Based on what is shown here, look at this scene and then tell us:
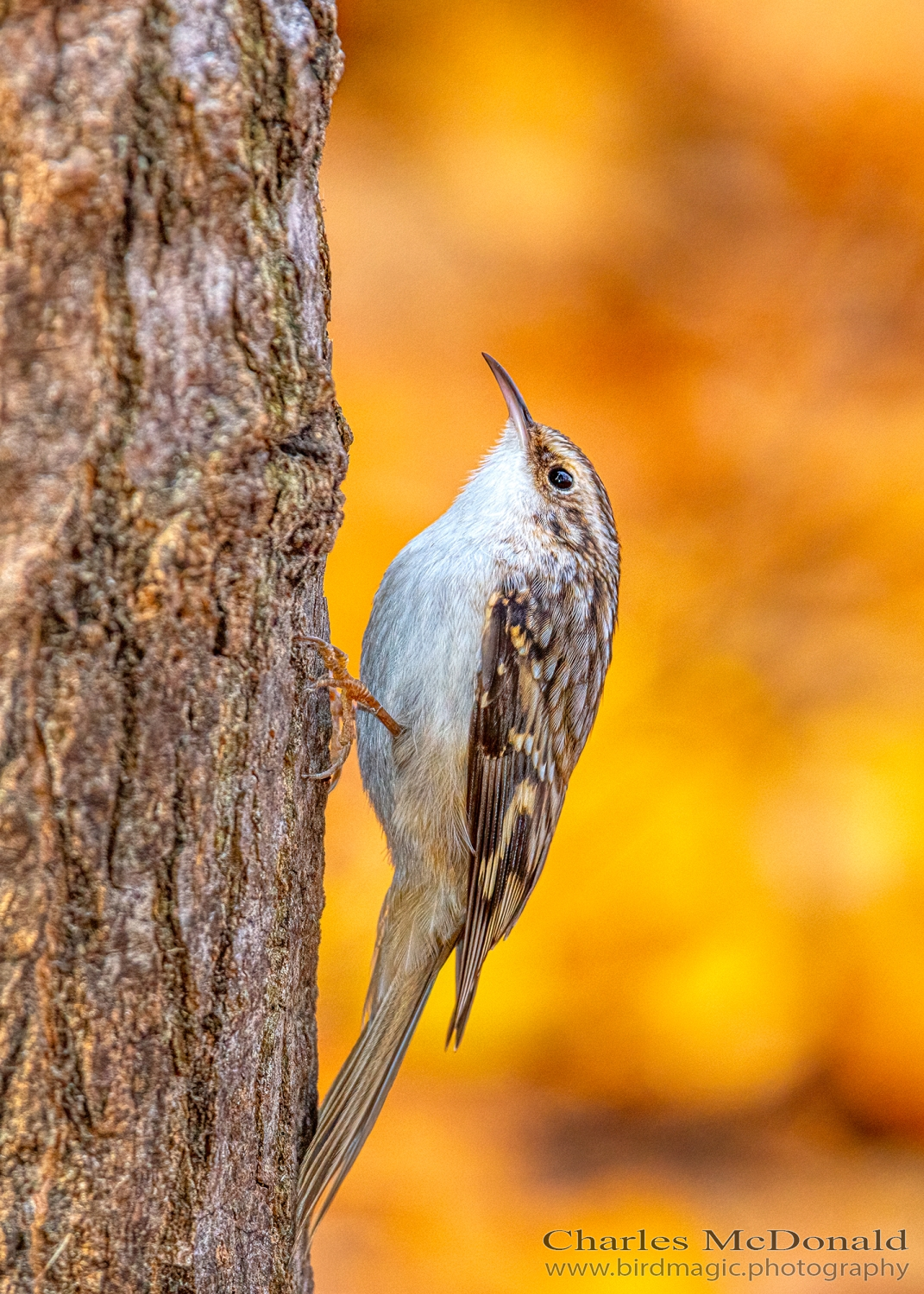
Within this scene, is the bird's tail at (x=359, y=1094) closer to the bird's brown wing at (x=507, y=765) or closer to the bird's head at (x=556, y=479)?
the bird's brown wing at (x=507, y=765)

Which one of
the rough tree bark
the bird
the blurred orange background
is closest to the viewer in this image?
the rough tree bark

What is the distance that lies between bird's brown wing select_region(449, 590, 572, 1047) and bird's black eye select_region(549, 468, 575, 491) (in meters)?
0.31

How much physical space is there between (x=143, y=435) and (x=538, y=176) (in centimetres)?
244

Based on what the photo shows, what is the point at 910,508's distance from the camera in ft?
10.9

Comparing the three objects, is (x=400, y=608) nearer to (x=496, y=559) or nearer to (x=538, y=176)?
(x=496, y=559)

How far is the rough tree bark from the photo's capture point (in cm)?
107

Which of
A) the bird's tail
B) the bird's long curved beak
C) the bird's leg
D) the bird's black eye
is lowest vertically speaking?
the bird's tail

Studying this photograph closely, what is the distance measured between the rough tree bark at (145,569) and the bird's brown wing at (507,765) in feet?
2.32

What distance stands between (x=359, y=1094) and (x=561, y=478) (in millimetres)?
1264

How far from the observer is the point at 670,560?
11.2ft

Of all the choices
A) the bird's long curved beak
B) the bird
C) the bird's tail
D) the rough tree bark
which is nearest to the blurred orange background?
the bird's long curved beak

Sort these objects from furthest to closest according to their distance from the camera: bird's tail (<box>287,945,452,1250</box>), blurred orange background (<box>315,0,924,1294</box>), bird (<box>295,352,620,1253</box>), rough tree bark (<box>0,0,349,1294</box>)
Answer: blurred orange background (<box>315,0,924,1294</box>), bird (<box>295,352,620,1253</box>), bird's tail (<box>287,945,452,1250</box>), rough tree bark (<box>0,0,349,1294</box>)

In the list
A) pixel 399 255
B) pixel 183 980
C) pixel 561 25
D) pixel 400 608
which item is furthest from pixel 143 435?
pixel 561 25

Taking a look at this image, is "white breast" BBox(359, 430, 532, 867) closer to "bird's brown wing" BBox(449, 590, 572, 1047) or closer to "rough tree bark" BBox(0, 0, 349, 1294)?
"bird's brown wing" BBox(449, 590, 572, 1047)
